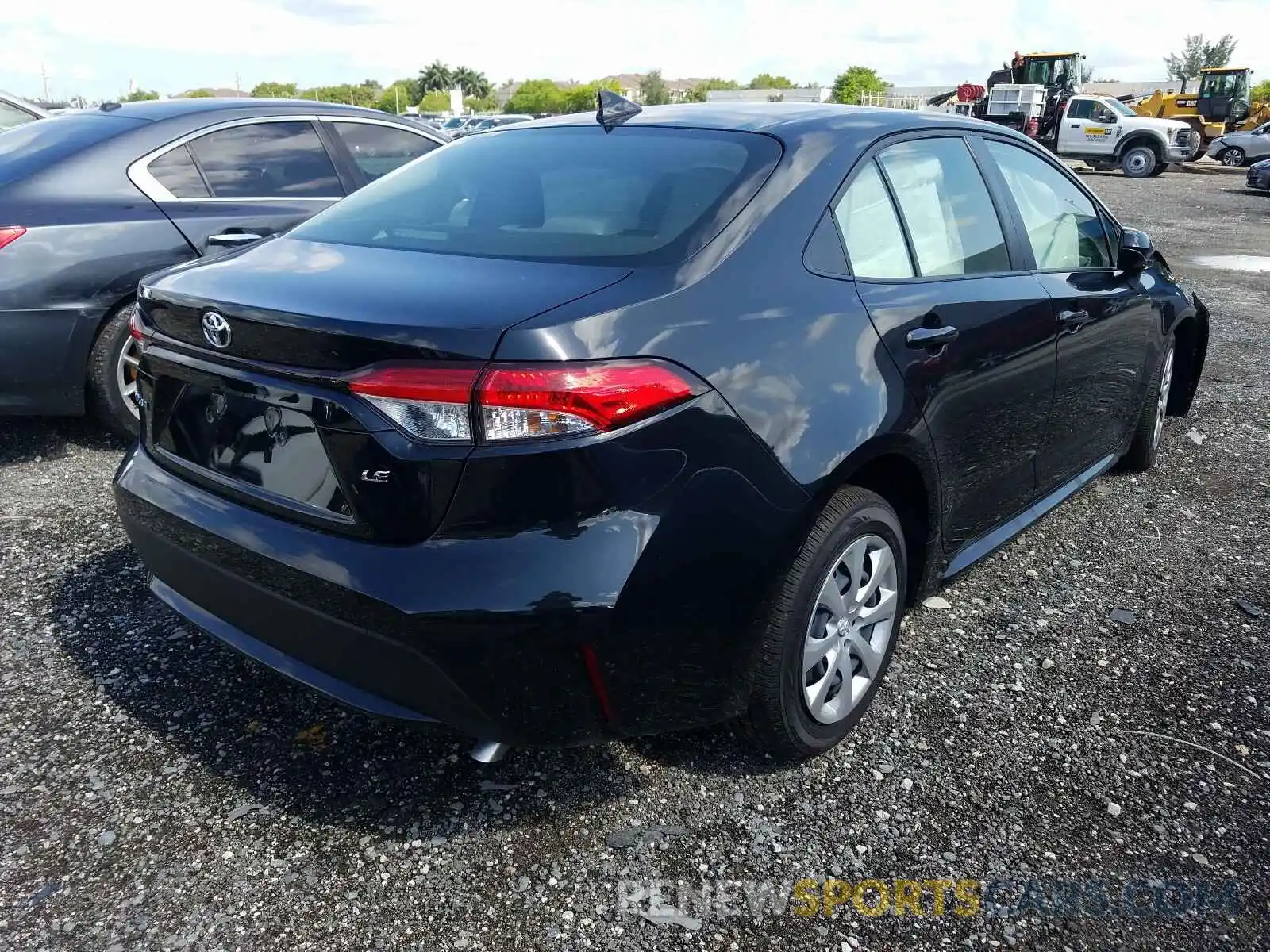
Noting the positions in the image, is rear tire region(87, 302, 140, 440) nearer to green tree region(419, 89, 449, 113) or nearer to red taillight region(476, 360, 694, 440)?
red taillight region(476, 360, 694, 440)

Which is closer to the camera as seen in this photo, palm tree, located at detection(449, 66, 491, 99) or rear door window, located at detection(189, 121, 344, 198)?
rear door window, located at detection(189, 121, 344, 198)

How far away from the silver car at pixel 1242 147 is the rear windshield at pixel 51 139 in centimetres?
3097

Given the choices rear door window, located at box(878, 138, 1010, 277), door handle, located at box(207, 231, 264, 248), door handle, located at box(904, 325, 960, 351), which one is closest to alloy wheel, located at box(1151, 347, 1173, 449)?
rear door window, located at box(878, 138, 1010, 277)

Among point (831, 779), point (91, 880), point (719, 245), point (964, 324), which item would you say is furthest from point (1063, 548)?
point (91, 880)

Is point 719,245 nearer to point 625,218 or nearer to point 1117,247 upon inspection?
point 625,218

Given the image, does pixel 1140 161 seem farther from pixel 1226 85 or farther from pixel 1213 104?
pixel 1226 85

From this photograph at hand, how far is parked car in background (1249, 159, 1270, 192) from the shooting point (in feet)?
70.4

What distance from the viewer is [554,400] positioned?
77.3 inches

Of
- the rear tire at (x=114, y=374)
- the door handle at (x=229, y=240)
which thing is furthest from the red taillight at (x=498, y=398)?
the rear tire at (x=114, y=374)

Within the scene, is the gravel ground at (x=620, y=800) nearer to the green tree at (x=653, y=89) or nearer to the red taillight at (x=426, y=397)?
the red taillight at (x=426, y=397)

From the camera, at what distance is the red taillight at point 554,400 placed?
6.40 ft

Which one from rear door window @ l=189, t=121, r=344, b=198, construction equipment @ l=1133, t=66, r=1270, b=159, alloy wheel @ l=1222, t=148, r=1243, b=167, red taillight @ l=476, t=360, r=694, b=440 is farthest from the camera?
construction equipment @ l=1133, t=66, r=1270, b=159

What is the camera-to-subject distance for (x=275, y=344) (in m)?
2.15

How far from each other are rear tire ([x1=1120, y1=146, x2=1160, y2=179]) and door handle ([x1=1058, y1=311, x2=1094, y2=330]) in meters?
26.6
